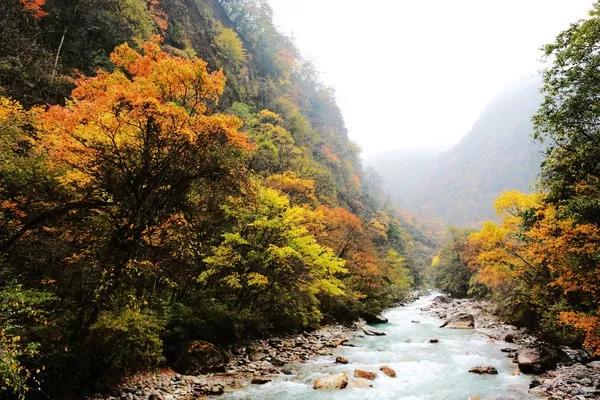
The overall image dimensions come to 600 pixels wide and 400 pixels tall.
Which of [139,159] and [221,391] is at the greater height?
[139,159]

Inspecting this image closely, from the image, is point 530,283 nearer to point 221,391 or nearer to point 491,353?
point 491,353

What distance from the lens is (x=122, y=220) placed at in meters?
12.7

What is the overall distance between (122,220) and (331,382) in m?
9.92

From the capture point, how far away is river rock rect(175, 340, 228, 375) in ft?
50.3

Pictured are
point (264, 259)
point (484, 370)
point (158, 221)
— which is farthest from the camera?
Answer: point (264, 259)

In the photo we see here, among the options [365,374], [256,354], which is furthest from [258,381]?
[365,374]

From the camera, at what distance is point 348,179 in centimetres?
7656

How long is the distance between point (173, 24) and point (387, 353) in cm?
4152

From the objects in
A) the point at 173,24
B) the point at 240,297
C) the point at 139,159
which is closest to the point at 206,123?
the point at 139,159

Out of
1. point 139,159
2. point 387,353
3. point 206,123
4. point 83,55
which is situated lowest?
point 387,353

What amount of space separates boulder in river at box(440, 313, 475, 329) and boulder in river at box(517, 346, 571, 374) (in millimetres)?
13801

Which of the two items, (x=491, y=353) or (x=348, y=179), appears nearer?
(x=491, y=353)

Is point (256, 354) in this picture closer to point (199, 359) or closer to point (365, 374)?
point (199, 359)

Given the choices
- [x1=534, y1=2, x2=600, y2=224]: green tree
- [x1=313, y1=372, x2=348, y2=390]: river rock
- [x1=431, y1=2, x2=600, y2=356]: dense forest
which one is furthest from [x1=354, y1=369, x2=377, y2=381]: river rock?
[x1=534, y1=2, x2=600, y2=224]: green tree
